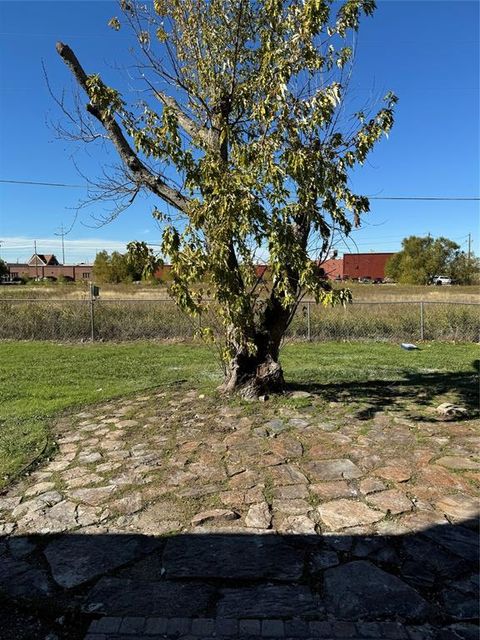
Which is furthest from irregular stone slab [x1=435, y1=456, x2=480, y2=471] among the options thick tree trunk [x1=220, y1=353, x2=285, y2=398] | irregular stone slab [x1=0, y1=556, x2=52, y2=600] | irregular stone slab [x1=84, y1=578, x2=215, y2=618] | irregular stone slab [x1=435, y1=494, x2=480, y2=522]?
irregular stone slab [x1=0, y1=556, x2=52, y2=600]

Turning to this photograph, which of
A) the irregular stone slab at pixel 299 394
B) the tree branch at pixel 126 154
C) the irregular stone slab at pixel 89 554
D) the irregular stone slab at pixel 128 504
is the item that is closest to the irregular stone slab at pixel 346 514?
the irregular stone slab at pixel 89 554

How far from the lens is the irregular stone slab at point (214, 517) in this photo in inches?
120

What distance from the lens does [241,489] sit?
3.48m

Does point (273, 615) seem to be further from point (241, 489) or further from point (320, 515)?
point (241, 489)

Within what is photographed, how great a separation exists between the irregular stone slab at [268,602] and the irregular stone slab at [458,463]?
197cm

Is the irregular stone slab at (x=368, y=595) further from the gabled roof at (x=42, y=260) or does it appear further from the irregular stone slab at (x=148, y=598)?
the gabled roof at (x=42, y=260)

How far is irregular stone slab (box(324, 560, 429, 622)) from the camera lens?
7.14 feet

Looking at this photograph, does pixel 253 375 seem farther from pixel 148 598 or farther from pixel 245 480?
pixel 148 598

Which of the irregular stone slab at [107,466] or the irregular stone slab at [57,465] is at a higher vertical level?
the irregular stone slab at [107,466]

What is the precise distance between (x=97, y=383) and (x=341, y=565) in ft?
19.1

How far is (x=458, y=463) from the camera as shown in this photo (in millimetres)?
3898

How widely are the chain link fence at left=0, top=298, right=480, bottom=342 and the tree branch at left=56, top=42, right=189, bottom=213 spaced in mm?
7627

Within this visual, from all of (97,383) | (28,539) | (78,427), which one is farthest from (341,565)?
(97,383)

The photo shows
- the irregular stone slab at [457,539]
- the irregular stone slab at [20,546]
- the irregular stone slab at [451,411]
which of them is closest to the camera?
the irregular stone slab at [457,539]
